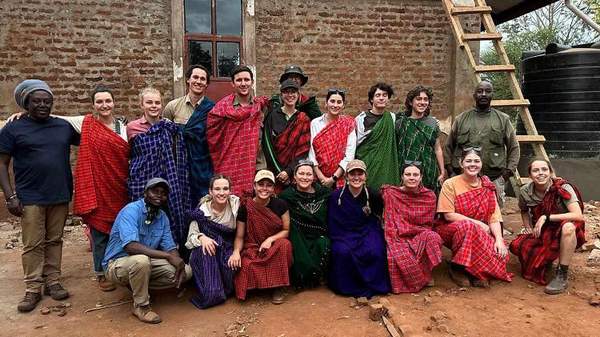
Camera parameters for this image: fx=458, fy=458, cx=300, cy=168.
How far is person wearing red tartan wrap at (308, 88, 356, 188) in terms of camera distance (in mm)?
3828

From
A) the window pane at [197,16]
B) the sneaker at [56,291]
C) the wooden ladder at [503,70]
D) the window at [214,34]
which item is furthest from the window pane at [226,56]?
the sneaker at [56,291]

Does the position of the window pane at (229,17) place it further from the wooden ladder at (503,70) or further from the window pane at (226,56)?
the wooden ladder at (503,70)

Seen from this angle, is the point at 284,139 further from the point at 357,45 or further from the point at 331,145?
the point at 357,45

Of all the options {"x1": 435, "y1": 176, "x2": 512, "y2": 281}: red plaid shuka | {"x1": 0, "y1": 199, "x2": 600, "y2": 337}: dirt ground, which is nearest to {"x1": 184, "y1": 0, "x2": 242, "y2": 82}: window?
{"x1": 0, "y1": 199, "x2": 600, "y2": 337}: dirt ground

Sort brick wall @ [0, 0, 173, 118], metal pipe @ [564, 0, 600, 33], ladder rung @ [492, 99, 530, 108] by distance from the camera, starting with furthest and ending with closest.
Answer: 1. metal pipe @ [564, 0, 600, 33]
2. brick wall @ [0, 0, 173, 118]
3. ladder rung @ [492, 99, 530, 108]

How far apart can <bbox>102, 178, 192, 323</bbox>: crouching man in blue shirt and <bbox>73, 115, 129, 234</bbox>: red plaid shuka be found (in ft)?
1.14

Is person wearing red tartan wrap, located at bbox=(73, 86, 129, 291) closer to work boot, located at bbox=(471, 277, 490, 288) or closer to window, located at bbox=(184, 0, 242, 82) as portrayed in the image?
window, located at bbox=(184, 0, 242, 82)

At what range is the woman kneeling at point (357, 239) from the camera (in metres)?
3.51

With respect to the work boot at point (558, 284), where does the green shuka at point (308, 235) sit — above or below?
above

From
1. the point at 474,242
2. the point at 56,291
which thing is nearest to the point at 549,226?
the point at 474,242

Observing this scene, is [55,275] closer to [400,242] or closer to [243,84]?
[243,84]

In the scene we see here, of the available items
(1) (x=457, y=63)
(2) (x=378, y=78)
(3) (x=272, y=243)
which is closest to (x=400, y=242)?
(3) (x=272, y=243)

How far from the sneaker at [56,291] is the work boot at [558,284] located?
3.71 m

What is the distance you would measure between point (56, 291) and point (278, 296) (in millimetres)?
1722
